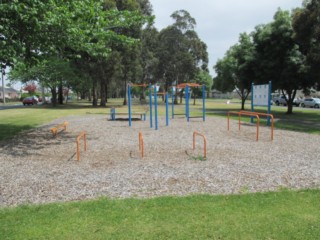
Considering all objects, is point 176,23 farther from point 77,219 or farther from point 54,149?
point 77,219

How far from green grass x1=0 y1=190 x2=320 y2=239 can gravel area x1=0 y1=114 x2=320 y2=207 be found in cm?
52

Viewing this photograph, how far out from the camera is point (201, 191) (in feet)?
19.8

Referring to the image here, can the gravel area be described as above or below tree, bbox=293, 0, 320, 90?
below

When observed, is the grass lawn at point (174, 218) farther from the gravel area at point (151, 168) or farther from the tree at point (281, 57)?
the tree at point (281, 57)

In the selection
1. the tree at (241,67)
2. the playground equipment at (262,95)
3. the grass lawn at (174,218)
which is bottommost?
the grass lawn at (174,218)

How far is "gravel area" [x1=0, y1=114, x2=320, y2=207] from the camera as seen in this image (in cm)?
616

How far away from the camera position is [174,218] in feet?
15.3

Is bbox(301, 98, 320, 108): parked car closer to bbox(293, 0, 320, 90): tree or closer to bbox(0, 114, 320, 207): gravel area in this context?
bbox(293, 0, 320, 90): tree

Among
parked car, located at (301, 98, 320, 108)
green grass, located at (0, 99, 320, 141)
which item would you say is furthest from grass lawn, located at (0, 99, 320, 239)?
parked car, located at (301, 98, 320, 108)

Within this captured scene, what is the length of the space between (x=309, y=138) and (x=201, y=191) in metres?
8.27

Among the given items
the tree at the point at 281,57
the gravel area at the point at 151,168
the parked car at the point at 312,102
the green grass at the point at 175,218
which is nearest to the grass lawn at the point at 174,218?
the green grass at the point at 175,218

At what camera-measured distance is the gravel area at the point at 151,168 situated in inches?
243

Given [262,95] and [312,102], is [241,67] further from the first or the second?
[312,102]

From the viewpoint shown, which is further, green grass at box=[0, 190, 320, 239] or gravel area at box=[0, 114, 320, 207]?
gravel area at box=[0, 114, 320, 207]
